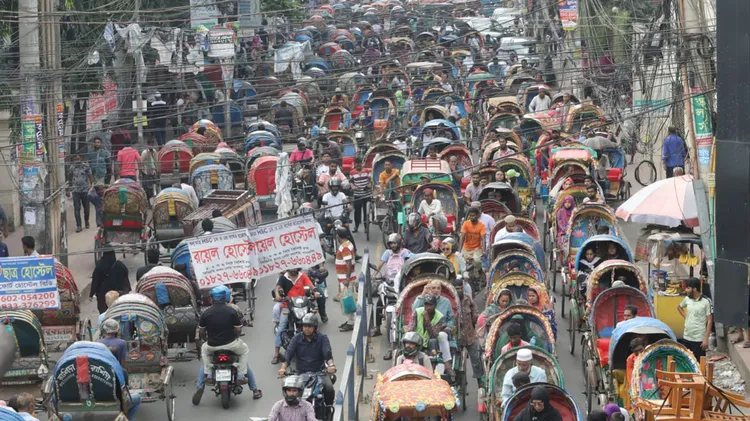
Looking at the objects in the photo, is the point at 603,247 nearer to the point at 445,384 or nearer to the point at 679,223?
the point at 679,223

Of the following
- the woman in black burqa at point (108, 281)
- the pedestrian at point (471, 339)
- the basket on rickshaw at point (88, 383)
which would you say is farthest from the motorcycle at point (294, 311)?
the basket on rickshaw at point (88, 383)

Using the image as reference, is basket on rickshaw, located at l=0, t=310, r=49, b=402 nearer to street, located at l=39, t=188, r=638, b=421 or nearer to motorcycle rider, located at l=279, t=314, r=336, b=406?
street, located at l=39, t=188, r=638, b=421

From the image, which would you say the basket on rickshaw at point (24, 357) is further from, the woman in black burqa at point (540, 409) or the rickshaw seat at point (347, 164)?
the rickshaw seat at point (347, 164)

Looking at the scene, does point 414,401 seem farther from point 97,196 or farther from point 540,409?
point 97,196

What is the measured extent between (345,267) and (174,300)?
339cm

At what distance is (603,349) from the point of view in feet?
64.6

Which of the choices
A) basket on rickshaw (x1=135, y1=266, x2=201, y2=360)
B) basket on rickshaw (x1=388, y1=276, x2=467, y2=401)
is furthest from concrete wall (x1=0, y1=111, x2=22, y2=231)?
basket on rickshaw (x1=388, y1=276, x2=467, y2=401)

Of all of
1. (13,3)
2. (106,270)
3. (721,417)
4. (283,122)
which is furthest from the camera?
(283,122)

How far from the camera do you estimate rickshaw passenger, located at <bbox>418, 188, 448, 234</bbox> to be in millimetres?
25906

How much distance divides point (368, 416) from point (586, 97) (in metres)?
25.8

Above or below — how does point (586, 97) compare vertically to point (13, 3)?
below

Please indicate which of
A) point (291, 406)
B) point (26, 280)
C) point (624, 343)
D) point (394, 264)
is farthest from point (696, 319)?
point (26, 280)

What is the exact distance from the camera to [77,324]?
72.9 feet

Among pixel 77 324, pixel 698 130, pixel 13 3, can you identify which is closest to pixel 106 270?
pixel 77 324
